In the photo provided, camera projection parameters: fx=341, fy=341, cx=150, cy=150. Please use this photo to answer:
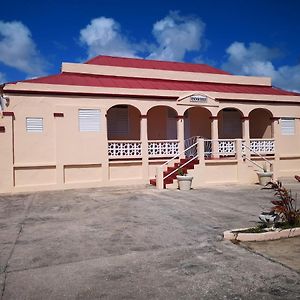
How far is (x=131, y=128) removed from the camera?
16.6 meters

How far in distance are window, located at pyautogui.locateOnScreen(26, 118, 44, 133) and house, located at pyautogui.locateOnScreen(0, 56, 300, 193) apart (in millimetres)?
37

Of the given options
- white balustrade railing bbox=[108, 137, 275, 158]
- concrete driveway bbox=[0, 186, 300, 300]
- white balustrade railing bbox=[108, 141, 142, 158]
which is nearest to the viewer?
concrete driveway bbox=[0, 186, 300, 300]

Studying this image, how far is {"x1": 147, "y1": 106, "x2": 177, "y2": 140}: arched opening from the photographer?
17.1 m

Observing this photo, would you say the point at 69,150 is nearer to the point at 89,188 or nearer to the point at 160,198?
the point at 89,188

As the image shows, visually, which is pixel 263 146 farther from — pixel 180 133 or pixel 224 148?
pixel 180 133

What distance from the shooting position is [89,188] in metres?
13.7

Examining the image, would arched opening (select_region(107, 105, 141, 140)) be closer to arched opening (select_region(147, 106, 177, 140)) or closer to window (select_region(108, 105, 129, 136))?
window (select_region(108, 105, 129, 136))

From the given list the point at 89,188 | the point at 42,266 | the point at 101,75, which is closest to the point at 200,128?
the point at 101,75

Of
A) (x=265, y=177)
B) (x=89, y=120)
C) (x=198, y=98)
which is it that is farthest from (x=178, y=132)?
(x=265, y=177)

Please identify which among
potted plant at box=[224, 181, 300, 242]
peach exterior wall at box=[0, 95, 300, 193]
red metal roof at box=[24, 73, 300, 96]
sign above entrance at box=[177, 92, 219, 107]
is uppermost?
red metal roof at box=[24, 73, 300, 96]

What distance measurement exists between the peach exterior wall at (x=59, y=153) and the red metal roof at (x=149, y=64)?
4.94m

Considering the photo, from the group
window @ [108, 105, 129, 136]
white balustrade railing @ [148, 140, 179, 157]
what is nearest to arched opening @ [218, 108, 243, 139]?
white balustrade railing @ [148, 140, 179, 157]

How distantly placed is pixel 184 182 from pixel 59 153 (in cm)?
504

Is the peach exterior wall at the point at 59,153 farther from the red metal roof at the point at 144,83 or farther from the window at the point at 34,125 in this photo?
the red metal roof at the point at 144,83
